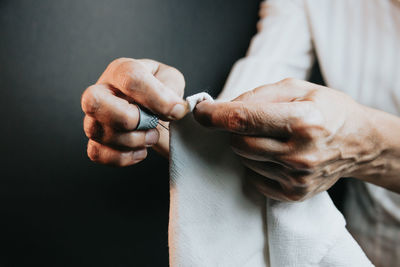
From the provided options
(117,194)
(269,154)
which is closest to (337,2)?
(269,154)

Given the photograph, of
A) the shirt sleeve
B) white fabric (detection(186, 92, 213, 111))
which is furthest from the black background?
white fabric (detection(186, 92, 213, 111))

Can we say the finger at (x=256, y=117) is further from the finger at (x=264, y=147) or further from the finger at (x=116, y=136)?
the finger at (x=116, y=136)

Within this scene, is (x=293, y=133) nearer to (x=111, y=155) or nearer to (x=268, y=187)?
(x=268, y=187)

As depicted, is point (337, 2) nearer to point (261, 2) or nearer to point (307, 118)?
point (261, 2)

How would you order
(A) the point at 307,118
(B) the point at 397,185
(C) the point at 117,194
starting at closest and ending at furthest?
(A) the point at 307,118
(B) the point at 397,185
(C) the point at 117,194

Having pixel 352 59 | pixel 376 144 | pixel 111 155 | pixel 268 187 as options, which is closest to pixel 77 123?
pixel 111 155
